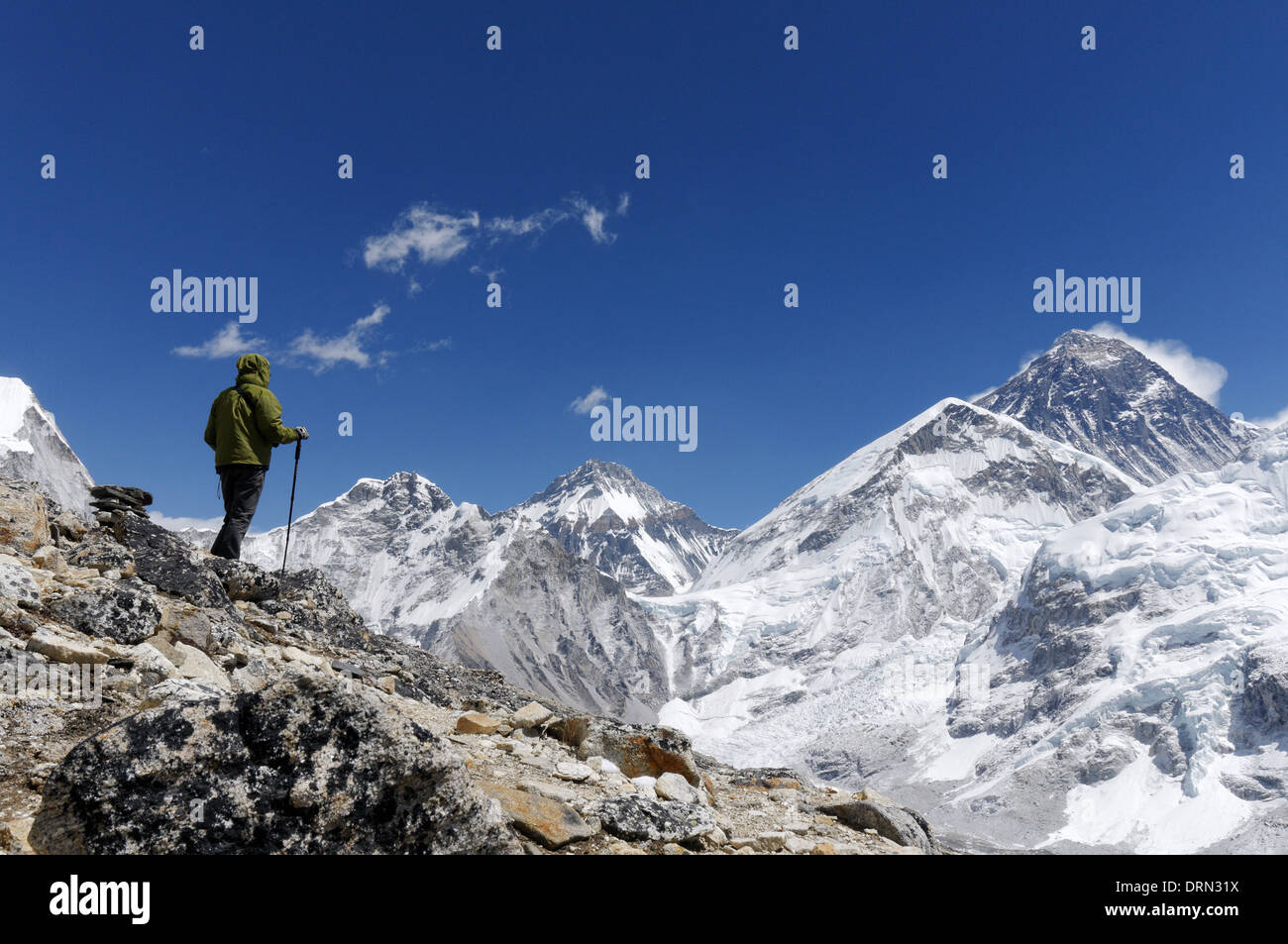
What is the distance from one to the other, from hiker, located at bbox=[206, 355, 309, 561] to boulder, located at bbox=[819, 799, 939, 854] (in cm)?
1202

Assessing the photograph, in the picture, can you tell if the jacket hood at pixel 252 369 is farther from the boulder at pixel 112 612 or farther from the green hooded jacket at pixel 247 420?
the boulder at pixel 112 612

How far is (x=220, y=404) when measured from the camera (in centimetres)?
1551

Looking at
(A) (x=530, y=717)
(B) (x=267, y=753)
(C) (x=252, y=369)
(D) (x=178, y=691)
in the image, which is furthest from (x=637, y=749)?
(C) (x=252, y=369)

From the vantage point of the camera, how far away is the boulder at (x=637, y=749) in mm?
9641

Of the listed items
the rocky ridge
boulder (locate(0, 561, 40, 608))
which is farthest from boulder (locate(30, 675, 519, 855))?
boulder (locate(0, 561, 40, 608))

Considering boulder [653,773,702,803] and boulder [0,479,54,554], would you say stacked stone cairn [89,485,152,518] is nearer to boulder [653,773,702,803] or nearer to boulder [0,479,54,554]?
boulder [0,479,54,554]

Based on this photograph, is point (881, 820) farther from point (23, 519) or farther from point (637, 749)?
point (23, 519)

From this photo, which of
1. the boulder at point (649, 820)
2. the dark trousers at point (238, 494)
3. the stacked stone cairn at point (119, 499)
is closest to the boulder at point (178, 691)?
the boulder at point (649, 820)

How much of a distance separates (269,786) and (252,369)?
12.4 meters
